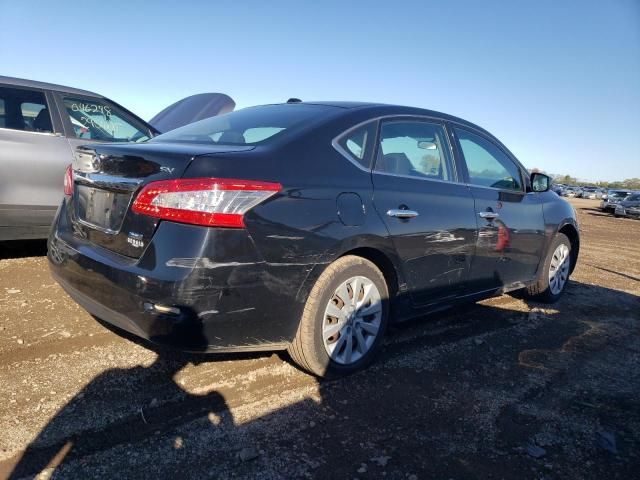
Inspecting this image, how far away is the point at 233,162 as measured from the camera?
2.47 m

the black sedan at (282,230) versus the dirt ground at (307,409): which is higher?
the black sedan at (282,230)

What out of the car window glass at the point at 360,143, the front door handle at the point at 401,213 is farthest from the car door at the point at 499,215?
the car window glass at the point at 360,143

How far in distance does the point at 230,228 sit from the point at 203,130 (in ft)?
4.07

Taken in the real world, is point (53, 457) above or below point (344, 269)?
below

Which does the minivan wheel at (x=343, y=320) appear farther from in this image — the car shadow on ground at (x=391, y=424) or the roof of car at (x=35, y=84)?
the roof of car at (x=35, y=84)

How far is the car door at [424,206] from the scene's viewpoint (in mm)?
3141

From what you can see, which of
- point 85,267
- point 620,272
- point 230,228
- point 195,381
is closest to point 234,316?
point 230,228

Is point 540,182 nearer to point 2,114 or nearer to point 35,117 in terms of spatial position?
point 35,117

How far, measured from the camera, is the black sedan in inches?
92.6

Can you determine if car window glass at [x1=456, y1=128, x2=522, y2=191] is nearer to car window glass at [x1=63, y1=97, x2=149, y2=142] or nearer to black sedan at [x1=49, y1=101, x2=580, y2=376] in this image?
black sedan at [x1=49, y1=101, x2=580, y2=376]

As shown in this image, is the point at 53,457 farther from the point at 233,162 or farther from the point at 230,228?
the point at 233,162

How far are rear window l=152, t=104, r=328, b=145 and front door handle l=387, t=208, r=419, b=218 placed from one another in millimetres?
758

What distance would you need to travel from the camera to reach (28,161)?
4.52m

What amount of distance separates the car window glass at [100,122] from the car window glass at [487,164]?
3.15 meters
